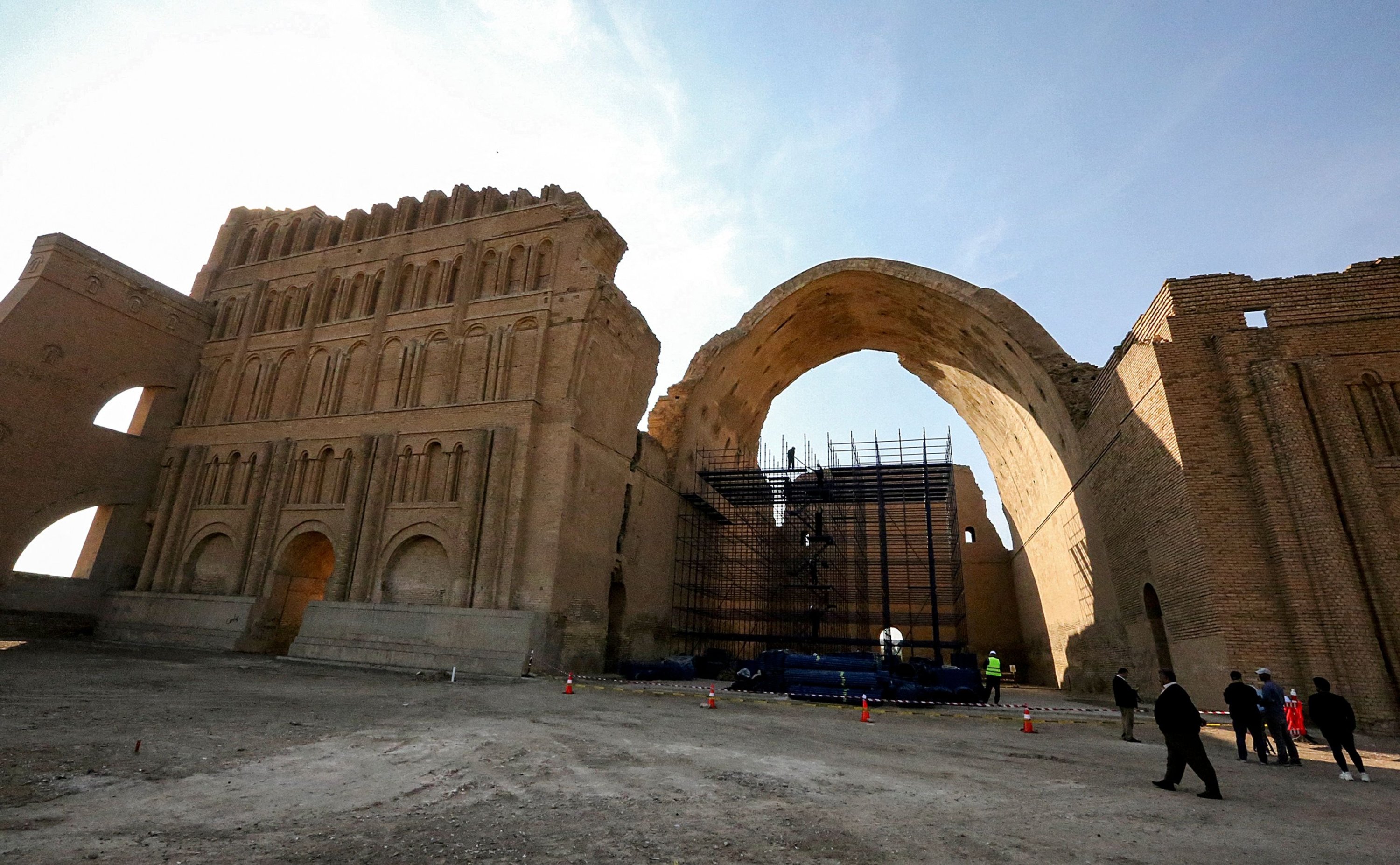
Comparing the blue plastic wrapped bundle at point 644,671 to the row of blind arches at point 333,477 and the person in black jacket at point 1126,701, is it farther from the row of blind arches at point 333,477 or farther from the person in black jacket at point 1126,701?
the person in black jacket at point 1126,701

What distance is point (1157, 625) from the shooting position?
13.9 meters

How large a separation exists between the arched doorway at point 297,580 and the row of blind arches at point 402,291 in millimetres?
7815

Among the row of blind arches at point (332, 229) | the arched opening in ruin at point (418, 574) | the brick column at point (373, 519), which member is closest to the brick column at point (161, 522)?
the brick column at point (373, 519)

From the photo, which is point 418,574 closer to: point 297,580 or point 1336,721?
point 297,580

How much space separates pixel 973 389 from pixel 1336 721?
61.9ft

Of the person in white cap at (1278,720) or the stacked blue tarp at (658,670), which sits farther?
the stacked blue tarp at (658,670)

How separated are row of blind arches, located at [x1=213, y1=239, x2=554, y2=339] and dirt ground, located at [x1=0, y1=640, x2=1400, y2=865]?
14.5 meters

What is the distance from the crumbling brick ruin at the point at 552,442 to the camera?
11523mm

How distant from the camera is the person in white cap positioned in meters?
7.99

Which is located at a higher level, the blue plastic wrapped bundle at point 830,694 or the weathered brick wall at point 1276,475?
the weathered brick wall at point 1276,475

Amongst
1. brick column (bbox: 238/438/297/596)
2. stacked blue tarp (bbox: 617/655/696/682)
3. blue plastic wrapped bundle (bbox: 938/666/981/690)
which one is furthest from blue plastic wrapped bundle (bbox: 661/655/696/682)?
brick column (bbox: 238/438/297/596)

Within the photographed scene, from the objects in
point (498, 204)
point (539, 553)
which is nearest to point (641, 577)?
point (539, 553)

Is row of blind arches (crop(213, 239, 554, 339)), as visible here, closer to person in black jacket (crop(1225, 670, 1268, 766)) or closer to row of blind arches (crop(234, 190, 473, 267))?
row of blind arches (crop(234, 190, 473, 267))

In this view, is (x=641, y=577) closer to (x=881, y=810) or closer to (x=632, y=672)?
(x=632, y=672)
